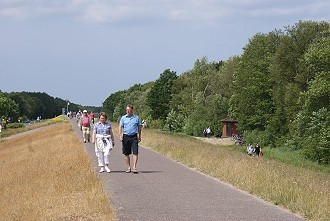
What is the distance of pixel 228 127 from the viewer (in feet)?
297

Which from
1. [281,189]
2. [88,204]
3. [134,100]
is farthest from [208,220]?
[134,100]

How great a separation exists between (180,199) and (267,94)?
6295cm

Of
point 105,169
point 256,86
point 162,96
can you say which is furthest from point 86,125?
point 162,96

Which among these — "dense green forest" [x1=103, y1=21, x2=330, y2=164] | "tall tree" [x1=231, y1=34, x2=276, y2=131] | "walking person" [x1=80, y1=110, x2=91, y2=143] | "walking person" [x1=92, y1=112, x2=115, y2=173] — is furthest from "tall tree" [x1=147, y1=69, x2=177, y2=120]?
"walking person" [x1=92, y1=112, x2=115, y2=173]

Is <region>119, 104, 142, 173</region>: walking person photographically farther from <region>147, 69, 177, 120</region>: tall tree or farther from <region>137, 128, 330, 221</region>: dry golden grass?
<region>147, 69, 177, 120</region>: tall tree

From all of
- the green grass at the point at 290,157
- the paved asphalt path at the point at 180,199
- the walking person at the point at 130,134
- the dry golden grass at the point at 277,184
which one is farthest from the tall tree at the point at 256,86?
the paved asphalt path at the point at 180,199

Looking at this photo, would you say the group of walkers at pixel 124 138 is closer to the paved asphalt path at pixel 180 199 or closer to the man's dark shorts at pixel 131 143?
the man's dark shorts at pixel 131 143

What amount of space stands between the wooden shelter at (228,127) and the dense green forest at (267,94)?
1329 mm

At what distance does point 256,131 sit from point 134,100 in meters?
79.0

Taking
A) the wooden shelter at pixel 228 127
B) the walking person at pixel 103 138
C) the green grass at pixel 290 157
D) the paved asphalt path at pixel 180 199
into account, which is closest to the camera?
the paved asphalt path at pixel 180 199

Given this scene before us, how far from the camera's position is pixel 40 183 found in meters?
16.5

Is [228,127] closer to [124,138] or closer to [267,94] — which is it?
[267,94]

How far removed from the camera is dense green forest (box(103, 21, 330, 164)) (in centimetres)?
4959

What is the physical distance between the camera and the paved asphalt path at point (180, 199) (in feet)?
32.4
